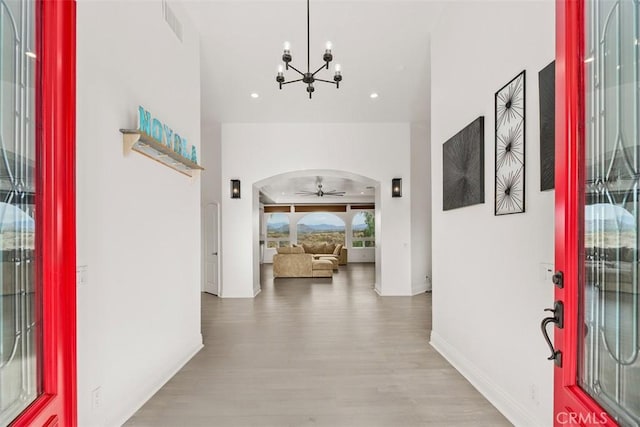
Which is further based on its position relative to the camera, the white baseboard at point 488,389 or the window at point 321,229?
the window at point 321,229

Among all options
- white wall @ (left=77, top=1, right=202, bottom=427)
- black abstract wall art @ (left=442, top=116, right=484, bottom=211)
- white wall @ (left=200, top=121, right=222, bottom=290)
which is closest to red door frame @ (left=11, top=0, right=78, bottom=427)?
white wall @ (left=77, top=1, right=202, bottom=427)

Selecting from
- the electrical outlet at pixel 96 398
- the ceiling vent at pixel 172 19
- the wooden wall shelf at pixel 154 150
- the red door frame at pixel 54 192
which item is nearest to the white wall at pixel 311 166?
the wooden wall shelf at pixel 154 150

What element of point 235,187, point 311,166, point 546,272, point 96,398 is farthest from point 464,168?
point 235,187

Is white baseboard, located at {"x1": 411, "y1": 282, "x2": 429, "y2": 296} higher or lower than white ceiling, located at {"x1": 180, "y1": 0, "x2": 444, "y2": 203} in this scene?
lower

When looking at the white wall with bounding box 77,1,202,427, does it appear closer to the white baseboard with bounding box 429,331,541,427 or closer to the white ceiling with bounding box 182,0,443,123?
the white ceiling with bounding box 182,0,443,123

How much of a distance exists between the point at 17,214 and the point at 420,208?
6494 mm

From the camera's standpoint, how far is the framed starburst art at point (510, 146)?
2.12 metres

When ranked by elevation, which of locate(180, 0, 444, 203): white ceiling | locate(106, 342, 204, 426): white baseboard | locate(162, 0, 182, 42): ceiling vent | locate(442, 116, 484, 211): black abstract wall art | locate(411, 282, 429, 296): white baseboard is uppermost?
locate(180, 0, 444, 203): white ceiling

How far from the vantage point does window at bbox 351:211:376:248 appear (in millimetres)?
14203

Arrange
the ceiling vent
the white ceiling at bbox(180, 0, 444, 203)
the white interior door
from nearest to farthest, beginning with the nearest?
the ceiling vent, the white ceiling at bbox(180, 0, 444, 203), the white interior door

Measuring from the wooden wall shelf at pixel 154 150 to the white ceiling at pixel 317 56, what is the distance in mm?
1620

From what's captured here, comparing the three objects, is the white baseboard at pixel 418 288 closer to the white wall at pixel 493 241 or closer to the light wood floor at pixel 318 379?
the light wood floor at pixel 318 379

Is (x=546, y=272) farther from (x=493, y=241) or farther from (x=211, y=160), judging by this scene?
(x=211, y=160)

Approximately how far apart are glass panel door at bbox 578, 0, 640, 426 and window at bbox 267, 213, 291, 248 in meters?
13.7
